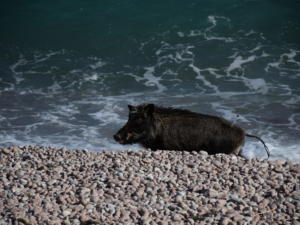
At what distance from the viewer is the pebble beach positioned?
6684 mm

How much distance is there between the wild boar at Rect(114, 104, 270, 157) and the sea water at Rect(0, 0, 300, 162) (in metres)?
1.61

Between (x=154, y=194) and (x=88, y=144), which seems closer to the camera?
(x=154, y=194)

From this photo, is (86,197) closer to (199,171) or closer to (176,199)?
(176,199)

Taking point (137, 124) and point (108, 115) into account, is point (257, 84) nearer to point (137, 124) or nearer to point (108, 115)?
point (108, 115)

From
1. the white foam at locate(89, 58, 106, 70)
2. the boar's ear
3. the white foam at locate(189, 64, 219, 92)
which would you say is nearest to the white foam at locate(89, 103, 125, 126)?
the white foam at locate(189, 64, 219, 92)

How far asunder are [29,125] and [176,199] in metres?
6.58

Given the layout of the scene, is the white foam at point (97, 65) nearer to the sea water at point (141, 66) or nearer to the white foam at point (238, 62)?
the sea water at point (141, 66)

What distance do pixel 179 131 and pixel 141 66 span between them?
26.2ft

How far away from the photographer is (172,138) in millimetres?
9422

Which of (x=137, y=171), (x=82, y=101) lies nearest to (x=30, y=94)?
(x=82, y=101)

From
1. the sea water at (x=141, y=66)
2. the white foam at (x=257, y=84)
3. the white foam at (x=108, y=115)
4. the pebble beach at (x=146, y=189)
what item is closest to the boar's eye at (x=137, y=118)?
the pebble beach at (x=146, y=189)

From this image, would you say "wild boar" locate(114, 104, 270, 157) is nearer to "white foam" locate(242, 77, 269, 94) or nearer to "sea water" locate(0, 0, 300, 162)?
"sea water" locate(0, 0, 300, 162)

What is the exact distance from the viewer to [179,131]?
9375mm

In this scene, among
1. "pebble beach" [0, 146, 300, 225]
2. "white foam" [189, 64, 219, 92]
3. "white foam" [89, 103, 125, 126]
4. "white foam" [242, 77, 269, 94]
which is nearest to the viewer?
"pebble beach" [0, 146, 300, 225]
